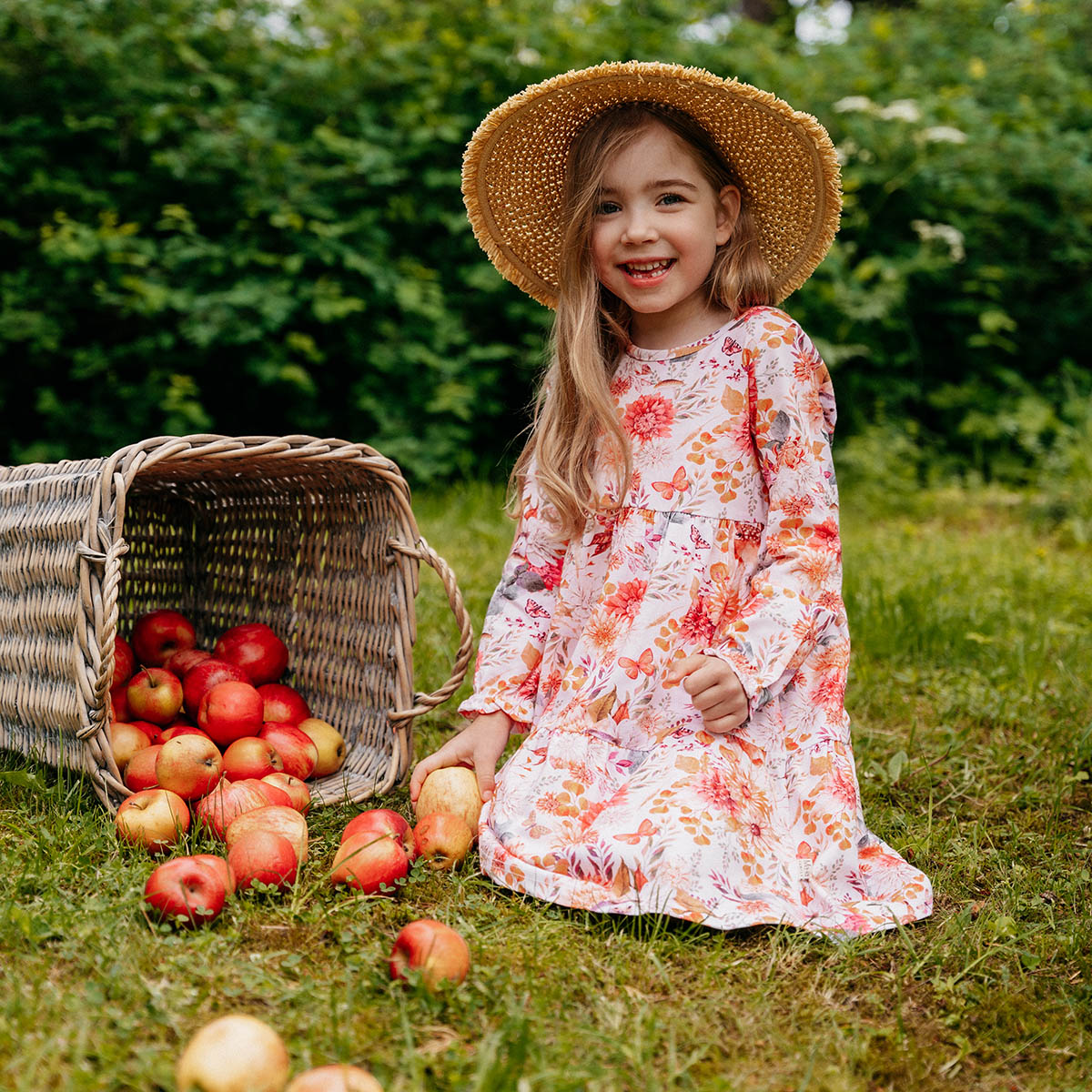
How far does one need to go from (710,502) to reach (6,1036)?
4.80 feet

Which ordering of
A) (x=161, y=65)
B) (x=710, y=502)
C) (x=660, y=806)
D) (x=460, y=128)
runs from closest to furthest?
(x=660, y=806) < (x=710, y=502) < (x=161, y=65) < (x=460, y=128)

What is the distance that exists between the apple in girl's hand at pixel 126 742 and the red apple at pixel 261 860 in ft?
1.64

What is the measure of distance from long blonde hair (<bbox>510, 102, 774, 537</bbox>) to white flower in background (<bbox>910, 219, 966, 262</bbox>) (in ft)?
12.8

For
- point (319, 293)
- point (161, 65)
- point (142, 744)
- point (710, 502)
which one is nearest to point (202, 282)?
point (319, 293)

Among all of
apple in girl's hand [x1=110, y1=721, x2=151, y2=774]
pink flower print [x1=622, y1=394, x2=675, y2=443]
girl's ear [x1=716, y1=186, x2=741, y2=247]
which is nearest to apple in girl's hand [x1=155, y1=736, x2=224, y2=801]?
apple in girl's hand [x1=110, y1=721, x2=151, y2=774]

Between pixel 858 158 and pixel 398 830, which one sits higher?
pixel 858 158

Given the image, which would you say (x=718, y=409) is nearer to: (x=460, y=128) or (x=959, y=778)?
(x=959, y=778)

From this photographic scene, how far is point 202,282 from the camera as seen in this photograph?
4.79 metres

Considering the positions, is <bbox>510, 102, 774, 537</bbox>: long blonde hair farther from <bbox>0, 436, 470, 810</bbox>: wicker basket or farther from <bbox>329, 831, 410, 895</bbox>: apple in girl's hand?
<bbox>329, 831, 410, 895</bbox>: apple in girl's hand

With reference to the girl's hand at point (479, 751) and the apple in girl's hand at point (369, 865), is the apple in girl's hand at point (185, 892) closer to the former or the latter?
the apple in girl's hand at point (369, 865)

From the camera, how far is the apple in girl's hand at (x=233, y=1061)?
4.17ft

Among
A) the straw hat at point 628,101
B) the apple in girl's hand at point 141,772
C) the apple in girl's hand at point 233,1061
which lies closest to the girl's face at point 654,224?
the straw hat at point 628,101

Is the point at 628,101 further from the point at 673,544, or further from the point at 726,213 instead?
the point at 673,544

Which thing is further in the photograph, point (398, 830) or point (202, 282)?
point (202, 282)
